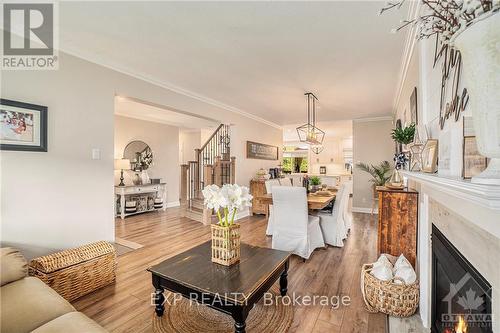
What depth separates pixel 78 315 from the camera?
1.33 metres

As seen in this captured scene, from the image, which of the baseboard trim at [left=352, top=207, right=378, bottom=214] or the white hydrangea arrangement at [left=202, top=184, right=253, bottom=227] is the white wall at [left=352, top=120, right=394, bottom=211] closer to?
the baseboard trim at [left=352, top=207, right=378, bottom=214]

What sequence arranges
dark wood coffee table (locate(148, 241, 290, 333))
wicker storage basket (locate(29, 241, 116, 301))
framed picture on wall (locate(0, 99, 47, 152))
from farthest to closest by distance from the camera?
framed picture on wall (locate(0, 99, 47, 152)), wicker storage basket (locate(29, 241, 116, 301)), dark wood coffee table (locate(148, 241, 290, 333))

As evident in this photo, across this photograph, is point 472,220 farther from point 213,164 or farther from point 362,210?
point 362,210

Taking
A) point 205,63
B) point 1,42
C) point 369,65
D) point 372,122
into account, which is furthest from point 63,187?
point 372,122

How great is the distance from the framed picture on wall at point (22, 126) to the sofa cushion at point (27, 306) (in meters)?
1.37

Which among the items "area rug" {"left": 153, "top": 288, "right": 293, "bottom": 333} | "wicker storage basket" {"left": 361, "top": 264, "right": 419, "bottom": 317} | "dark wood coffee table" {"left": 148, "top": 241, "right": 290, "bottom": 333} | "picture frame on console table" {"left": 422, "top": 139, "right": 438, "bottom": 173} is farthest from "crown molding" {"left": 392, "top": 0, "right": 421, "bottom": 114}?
"area rug" {"left": 153, "top": 288, "right": 293, "bottom": 333}

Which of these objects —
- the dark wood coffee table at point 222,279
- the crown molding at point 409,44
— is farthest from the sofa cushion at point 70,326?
the crown molding at point 409,44

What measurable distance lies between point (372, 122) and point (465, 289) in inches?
230

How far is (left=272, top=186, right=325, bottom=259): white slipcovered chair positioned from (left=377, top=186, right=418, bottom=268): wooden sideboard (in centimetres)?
90

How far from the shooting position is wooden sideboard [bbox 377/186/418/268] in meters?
2.29

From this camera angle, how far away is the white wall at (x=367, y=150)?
6.04 meters

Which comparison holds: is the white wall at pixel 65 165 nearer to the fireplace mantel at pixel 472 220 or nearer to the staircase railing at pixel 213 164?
the staircase railing at pixel 213 164

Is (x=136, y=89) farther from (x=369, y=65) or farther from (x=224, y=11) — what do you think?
(x=369, y=65)

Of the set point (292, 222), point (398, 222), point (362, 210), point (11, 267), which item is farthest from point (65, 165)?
point (362, 210)
